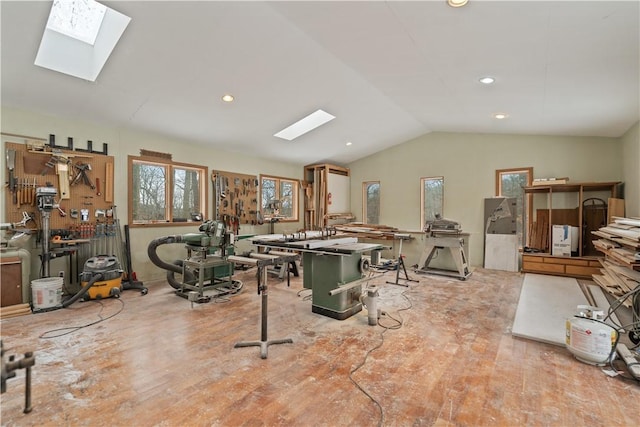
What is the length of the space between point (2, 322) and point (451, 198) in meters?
7.79

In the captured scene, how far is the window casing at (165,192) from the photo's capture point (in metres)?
5.03

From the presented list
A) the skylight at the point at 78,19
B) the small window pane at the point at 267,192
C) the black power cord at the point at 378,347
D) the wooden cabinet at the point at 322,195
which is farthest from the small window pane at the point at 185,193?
the black power cord at the point at 378,347

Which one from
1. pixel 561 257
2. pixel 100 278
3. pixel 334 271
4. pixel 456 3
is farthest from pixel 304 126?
pixel 561 257

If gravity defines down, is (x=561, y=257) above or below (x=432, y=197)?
below

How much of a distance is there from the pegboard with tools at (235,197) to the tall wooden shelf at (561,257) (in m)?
5.58

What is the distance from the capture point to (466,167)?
22.4ft

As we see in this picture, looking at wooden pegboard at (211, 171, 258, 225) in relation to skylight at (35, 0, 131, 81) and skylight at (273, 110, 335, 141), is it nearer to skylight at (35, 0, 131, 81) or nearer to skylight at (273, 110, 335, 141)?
skylight at (273, 110, 335, 141)

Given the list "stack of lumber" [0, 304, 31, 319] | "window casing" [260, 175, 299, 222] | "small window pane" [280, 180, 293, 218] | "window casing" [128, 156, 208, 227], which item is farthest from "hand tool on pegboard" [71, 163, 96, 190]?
"small window pane" [280, 180, 293, 218]

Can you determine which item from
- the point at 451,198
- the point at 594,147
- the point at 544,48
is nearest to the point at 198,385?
the point at 544,48

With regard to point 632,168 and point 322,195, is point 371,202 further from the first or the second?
point 632,168

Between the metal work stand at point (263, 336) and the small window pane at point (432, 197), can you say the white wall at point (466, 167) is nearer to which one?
the small window pane at point (432, 197)

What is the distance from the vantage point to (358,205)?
8.62m

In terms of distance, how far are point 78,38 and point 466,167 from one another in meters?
7.02

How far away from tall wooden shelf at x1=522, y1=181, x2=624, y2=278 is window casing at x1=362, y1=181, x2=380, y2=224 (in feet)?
11.2
